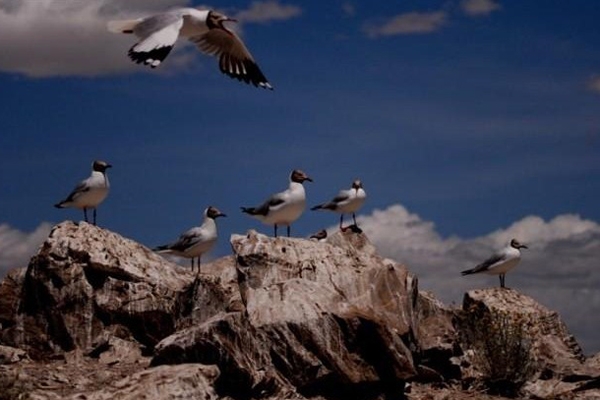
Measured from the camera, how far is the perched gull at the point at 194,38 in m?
17.6

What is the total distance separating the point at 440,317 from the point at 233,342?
6121mm

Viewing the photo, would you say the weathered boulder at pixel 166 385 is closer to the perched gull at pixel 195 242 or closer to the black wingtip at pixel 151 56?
the black wingtip at pixel 151 56

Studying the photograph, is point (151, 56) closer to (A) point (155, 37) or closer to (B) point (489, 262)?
(A) point (155, 37)

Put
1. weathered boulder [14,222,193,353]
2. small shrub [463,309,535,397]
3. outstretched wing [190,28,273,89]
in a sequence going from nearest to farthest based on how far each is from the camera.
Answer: weathered boulder [14,222,193,353] < small shrub [463,309,535,397] < outstretched wing [190,28,273,89]

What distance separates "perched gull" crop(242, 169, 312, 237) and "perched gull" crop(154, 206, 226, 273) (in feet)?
3.22

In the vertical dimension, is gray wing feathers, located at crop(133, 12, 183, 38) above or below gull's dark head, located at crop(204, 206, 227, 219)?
above

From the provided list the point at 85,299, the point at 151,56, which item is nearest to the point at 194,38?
the point at 151,56

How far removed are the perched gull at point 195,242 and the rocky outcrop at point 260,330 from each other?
40cm

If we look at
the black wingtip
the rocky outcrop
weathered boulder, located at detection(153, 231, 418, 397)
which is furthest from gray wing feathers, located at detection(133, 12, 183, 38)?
weathered boulder, located at detection(153, 231, 418, 397)

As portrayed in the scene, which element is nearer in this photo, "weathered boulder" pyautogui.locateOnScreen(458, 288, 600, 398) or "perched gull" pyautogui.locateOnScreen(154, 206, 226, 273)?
"weathered boulder" pyautogui.locateOnScreen(458, 288, 600, 398)

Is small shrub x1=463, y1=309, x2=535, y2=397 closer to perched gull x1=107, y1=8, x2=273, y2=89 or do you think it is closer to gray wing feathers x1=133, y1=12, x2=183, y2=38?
perched gull x1=107, y1=8, x2=273, y2=89

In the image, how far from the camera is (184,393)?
48.2 feet

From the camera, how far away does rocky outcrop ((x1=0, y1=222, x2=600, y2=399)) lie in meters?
15.4

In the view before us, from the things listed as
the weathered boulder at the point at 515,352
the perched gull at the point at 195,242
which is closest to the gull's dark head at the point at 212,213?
the perched gull at the point at 195,242
